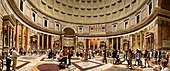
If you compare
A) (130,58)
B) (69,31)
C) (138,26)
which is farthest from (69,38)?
(130,58)

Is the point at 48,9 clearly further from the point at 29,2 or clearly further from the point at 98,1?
the point at 98,1

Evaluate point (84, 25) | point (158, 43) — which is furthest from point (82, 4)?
point (158, 43)

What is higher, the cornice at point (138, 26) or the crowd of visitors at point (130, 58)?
the cornice at point (138, 26)

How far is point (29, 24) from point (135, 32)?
1931 cm

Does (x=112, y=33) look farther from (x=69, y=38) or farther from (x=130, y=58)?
(x=130, y=58)

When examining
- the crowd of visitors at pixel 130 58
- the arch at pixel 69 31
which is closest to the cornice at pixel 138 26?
the arch at pixel 69 31

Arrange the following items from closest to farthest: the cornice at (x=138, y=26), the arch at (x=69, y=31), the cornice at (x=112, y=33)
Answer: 1. the cornice at (x=112, y=33)
2. the cornice at (x=138, y=26)
3. the arch at (x=69, y=31)

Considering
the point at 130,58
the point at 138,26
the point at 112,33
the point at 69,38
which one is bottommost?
the point at 130,58

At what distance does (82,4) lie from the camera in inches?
1747

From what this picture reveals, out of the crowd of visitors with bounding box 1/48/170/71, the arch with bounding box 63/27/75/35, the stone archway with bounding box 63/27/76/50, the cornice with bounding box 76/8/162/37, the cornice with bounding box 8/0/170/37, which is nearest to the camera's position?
the crowd of visitors with bounding box 1/48/170/71

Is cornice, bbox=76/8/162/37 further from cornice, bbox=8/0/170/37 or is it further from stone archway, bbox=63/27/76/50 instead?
stone archway, bbox=63/27/76/50

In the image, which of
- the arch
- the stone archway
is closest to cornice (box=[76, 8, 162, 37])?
the stone archway

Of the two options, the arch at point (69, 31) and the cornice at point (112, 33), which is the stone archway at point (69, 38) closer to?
the arch at point (69, 31)

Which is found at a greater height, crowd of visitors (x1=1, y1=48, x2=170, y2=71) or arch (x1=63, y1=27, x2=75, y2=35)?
arch (x1=63, y1=27, x2=75, y2=35)
